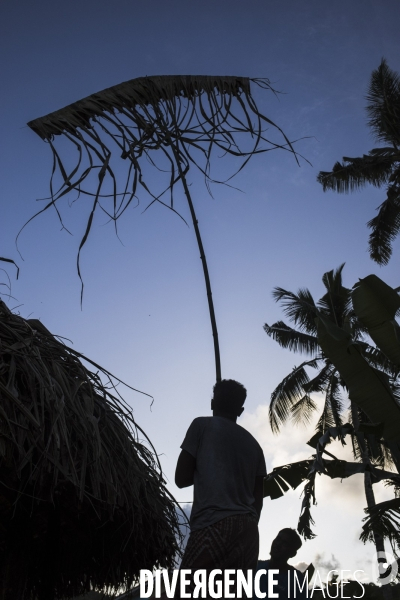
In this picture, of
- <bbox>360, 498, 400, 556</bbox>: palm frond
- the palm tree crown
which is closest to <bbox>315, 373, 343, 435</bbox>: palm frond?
the palm tree crown

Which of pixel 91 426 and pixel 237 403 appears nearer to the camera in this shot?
pixel 91 426

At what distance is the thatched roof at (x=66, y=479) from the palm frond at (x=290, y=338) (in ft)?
49.2

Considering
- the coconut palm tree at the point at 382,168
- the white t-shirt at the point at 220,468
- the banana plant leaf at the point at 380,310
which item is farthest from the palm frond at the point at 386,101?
the white t-shirt at the point at 220,468

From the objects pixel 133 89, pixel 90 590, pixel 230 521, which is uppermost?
pixel 133 89

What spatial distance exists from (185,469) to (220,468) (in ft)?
0.55

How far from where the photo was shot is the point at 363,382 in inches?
216

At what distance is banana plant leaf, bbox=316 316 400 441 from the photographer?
5465 millimetres

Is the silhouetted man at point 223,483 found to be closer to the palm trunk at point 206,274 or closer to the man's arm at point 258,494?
the man's arm at point 258,494

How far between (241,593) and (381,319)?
13.3 ft

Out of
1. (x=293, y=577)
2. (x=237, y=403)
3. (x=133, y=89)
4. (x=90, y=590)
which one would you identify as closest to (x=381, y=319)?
(x=293, y=577)

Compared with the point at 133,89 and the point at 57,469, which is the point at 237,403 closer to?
the point at 57,469

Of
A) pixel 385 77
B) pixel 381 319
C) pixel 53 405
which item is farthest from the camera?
pixel 385 77

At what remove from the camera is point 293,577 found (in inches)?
162

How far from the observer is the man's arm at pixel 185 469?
97.4 inches
